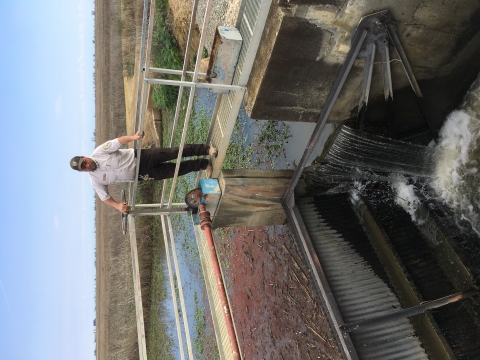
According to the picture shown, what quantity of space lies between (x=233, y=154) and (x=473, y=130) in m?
4.17

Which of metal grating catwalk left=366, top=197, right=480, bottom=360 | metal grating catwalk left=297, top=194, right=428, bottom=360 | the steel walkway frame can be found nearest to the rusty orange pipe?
the steel walkway frame

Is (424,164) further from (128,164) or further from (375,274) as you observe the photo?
(128,164)

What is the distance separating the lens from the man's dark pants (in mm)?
Result: 4629

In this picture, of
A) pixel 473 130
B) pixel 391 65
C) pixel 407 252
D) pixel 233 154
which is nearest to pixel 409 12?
pixel 391 65

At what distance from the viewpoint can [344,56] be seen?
3.71 meters

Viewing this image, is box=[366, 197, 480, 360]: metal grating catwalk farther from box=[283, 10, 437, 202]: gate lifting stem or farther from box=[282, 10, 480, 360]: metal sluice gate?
box=[283, 10, 437, 202]: gate lifting stem

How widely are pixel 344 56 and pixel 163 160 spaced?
2.33 m

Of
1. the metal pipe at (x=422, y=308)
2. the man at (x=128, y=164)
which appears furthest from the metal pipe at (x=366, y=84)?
the metal pipe at (x=422, y=308)

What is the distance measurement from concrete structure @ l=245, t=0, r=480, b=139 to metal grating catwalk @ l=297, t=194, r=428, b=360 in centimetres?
110

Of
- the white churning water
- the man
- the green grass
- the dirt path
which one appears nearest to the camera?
the white churning water

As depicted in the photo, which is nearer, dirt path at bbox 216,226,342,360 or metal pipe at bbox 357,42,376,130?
metal pipe at bbox 357,42,376,130

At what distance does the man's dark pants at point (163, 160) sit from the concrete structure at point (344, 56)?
2.99 ft

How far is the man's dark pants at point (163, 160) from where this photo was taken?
15.2 feet

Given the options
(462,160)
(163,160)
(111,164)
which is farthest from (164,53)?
(462,160)
